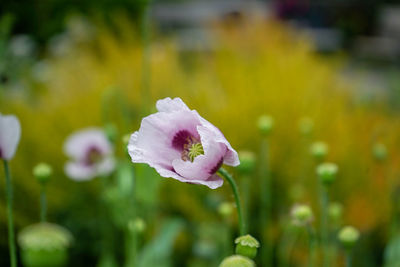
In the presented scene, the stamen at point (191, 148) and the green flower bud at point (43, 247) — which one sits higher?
the stamen at point (191, 148)

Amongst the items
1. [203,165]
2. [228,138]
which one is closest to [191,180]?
[203,165]

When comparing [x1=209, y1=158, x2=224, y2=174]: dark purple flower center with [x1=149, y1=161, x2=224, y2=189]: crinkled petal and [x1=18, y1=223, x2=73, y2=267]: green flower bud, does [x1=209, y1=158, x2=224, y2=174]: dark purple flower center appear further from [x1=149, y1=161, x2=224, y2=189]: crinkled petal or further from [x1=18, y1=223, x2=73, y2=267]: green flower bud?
[x1=18, y1=223, x2=73, y2=267]: green flower bud

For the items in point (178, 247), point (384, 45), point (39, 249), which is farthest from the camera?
point (384, 45)

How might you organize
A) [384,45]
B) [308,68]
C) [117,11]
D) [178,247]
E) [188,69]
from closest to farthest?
1. [178,247]
2. [308,68]
3. [188,69]
4. [117,11]
5. [384,45]

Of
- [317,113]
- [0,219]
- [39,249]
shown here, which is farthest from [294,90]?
[39,249]

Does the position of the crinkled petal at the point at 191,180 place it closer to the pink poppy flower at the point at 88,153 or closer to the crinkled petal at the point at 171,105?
the crinkled petal at the point at 171,105

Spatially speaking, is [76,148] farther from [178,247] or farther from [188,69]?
[188,69]

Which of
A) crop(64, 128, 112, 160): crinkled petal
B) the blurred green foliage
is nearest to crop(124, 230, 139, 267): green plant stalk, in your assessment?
the blurred green foliage

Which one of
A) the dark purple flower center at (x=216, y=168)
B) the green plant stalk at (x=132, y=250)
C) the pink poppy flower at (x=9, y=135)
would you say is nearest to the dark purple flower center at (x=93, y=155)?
the green plant stalk at (x=132, y=250)
